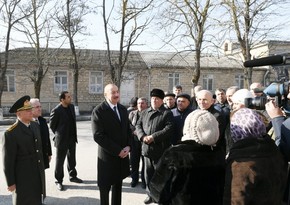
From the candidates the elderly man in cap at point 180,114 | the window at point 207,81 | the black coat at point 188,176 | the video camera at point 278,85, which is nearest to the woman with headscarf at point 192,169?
the black coat at point 188,176

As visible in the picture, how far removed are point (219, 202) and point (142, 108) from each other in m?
3.48

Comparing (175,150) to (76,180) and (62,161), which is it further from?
(76,180)

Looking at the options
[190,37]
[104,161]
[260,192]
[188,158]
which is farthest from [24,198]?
[190,37]

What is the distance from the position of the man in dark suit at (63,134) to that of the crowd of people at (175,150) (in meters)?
0.02

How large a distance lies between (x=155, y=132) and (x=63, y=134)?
1943 millimetres

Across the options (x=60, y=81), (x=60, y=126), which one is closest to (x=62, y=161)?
(x=60, y=126)

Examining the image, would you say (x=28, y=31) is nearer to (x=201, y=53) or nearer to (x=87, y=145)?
(x=201, y=53)

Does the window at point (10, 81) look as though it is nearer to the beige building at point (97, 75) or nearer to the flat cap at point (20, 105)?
the beige building at point (97, 75)

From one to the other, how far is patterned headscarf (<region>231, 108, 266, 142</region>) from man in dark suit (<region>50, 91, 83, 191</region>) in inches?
155

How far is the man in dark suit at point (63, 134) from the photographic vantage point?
5191mm

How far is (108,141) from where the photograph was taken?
3.81 metres

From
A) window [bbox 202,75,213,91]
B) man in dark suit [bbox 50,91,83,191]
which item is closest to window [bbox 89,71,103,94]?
window [bbox 202,75,213,91]

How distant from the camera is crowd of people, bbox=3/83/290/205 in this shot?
196cm

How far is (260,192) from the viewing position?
1.92 meters
